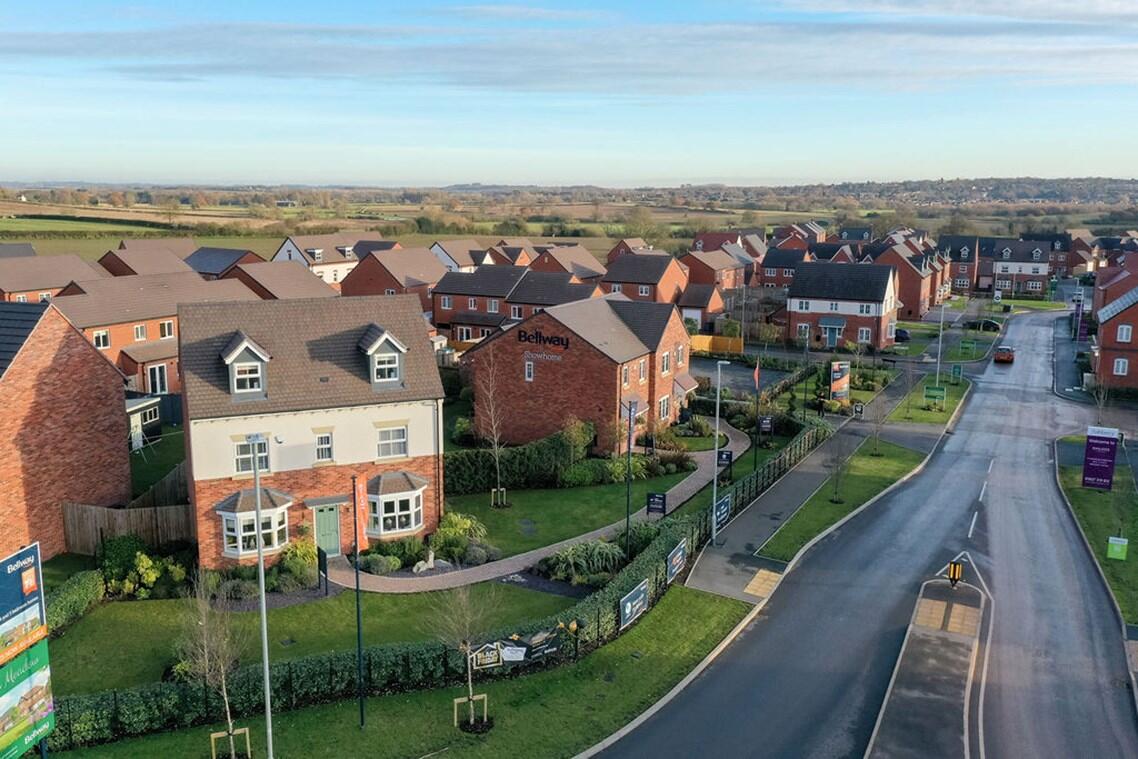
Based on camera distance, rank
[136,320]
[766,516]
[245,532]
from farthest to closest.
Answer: [136,320] < [766,516] < [245,532]

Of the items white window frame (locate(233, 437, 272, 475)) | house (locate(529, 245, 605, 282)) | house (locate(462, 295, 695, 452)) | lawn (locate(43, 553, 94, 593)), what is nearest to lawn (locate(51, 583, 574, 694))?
lawn (locate(43, 553, 94, 593))

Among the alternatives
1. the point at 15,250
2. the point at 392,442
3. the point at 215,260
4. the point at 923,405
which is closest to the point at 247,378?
the point at 392,442

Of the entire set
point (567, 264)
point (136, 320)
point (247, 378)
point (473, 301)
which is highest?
point (567, 264)

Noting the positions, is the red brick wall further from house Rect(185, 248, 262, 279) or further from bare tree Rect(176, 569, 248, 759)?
house Rect(185, 248, 262, 279)

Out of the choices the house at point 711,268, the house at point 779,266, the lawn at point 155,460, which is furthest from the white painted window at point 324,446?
the house at point 779,266

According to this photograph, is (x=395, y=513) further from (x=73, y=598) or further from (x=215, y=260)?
(x=215, y=260)

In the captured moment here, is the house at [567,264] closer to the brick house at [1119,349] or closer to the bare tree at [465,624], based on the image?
the brick house at [1119,349]

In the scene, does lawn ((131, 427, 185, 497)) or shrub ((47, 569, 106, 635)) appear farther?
lawn ((131, 427, 185, 497))
